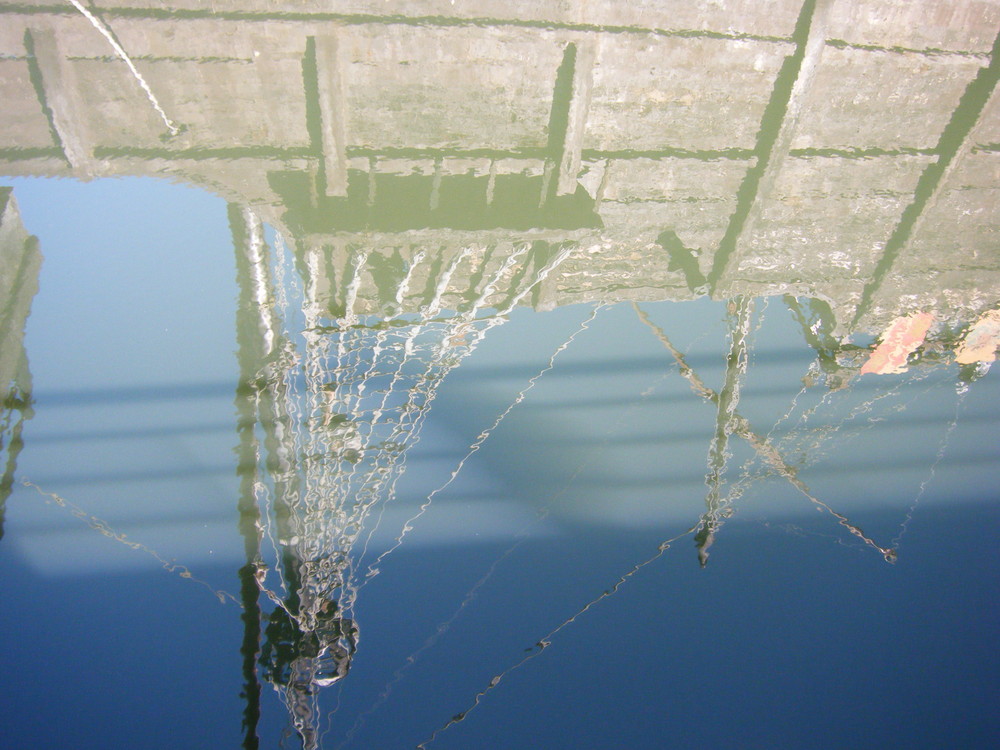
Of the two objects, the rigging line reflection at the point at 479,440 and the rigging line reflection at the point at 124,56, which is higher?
the rigging line reflection at the point at 124,56

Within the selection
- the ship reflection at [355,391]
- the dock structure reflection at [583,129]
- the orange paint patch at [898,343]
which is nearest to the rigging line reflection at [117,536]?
the ship reflection at [355,391]

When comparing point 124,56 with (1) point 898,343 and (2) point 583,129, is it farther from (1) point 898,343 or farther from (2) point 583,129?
(1) point 898,343

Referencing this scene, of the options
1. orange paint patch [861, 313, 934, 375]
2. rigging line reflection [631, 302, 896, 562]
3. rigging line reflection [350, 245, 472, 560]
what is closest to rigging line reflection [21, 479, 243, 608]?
rigging line reflection [350, 245, 472, 560]

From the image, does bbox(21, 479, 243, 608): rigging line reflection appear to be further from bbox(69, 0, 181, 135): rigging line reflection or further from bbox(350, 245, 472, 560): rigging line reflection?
bbox(69, 0, 181, 135): rigging line reflection

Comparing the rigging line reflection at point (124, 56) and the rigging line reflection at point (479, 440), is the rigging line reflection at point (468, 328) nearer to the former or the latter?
the rigging line reflection at point (479, 440)

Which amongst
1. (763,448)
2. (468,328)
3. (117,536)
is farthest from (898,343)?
(117,536)

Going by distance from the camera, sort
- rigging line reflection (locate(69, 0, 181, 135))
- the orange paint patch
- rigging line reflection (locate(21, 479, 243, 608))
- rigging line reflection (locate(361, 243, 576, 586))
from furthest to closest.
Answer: rigging line reflection (locate(69, 0, 181, 135)), the orange paint patch, rigging line reflection (locate(361, 243, 576, 586)), rigging line reflection (locate(21, 479, 243, 608))
